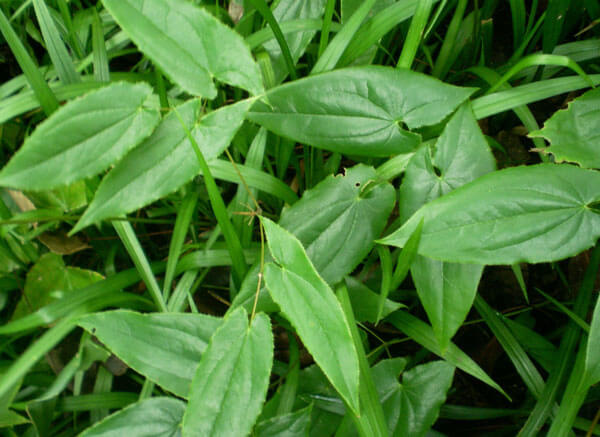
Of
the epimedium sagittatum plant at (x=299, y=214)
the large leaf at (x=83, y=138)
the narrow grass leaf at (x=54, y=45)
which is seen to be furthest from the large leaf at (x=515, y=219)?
the narrow grass leaf at (x=54, y=45)

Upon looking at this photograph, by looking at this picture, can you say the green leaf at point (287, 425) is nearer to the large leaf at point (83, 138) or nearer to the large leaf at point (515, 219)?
the large leaf at point (515, 219)

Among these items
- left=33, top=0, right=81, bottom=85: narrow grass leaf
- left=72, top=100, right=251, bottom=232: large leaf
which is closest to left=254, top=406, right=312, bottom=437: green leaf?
left=72, top=100, right=251, bottom=232: large leaf

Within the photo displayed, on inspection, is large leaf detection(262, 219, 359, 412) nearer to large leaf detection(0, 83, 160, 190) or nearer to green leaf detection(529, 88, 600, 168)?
large leaf detection(0, 83, 160, 190)

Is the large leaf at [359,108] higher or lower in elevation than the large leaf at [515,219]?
higher

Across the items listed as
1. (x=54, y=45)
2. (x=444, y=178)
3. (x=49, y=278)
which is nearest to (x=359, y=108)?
(x=444, y=178)

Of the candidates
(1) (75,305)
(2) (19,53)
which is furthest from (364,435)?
(2) (19,53)

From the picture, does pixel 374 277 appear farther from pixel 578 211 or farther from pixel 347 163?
pixel 578 211
